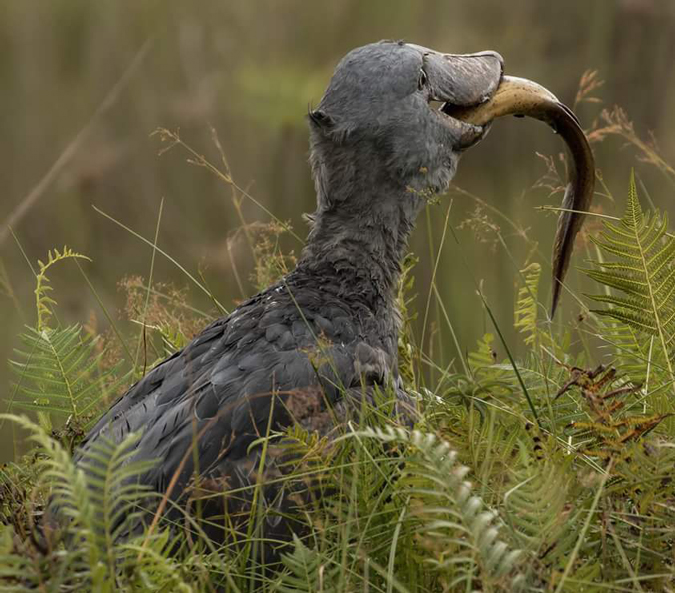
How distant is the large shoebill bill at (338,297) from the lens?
2.40 metres

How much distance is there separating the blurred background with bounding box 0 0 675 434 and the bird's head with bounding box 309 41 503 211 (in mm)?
2670

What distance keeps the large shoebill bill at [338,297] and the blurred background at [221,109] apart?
8.68 ft

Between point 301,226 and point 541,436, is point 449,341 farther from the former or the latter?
point 541,436

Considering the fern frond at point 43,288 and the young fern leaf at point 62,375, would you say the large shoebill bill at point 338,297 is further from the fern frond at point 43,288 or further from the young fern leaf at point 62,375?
the fern frond at point 43,288

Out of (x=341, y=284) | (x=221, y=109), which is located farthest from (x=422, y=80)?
(x=221, y=109)

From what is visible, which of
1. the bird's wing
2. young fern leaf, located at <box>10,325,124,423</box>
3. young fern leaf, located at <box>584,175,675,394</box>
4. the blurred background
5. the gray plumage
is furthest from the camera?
the blurred background

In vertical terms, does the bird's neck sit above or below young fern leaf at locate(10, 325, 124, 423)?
above

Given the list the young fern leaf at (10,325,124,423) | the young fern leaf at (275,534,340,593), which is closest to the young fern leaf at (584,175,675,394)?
the young fern leaf at (275,534,340,593)

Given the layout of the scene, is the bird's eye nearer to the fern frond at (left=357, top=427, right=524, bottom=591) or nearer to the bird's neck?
the bird's neck

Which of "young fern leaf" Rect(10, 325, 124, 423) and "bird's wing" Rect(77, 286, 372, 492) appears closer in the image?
"bird's wing" Rect(77, 286, 372, 492)

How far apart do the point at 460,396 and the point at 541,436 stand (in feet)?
1.57

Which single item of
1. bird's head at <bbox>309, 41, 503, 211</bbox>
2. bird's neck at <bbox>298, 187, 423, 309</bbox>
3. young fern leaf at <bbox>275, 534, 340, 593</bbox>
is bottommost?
young fern leaf at <bbox>275, 534, 340, 593</bbox>

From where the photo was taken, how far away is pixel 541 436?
2309 millimetres

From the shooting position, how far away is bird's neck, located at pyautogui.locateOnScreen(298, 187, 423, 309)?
9.71 ft
